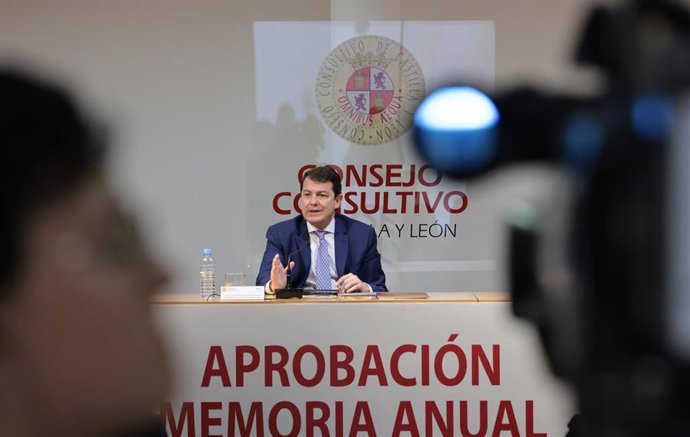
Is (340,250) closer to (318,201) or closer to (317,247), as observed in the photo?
(317,247)

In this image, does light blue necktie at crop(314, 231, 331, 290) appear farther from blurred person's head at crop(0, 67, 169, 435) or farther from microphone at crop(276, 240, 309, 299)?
blurred person's head at crop(0, 67, 169, 435)

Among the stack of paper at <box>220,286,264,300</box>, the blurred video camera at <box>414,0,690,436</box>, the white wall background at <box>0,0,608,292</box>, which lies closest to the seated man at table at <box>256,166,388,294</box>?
the stack of paper at <box>220,286,264,300</box>

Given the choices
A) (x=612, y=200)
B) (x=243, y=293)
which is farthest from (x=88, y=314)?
(x=243, y=293)

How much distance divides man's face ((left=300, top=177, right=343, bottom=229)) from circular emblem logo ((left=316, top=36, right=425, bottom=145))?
50.6 inches

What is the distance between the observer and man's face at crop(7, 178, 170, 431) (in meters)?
0.54

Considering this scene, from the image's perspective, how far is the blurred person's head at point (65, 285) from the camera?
54 cm

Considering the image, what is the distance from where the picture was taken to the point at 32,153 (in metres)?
0.54

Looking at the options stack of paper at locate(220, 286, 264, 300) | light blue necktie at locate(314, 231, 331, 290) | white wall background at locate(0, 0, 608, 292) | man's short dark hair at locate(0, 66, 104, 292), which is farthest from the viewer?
white wall background at locate(0, 0, 608, 292)

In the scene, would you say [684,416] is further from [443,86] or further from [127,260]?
[127,260]

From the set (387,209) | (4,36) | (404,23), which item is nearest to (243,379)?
(387,209)

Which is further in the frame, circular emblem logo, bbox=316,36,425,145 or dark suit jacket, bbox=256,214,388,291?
circular emblem logo, bbox=316,36,425,145

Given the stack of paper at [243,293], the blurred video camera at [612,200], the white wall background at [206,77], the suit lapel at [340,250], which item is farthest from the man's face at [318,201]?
the blurred video camera at [612,200]

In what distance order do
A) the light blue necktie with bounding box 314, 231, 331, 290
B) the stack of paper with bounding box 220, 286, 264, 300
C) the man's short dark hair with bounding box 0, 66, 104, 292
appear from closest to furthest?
the man's short dark hair with bounding box 0, 66, 104, 292
the stack of paper with bounding box 220, 286, 264, 300
the light blue necktie with bounding box 314, 231, 331, 290

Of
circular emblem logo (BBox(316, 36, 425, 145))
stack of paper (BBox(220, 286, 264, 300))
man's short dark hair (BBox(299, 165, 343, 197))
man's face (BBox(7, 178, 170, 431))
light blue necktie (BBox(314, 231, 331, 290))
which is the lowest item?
stack of paper (BBox(220, 286, 264, 300))
